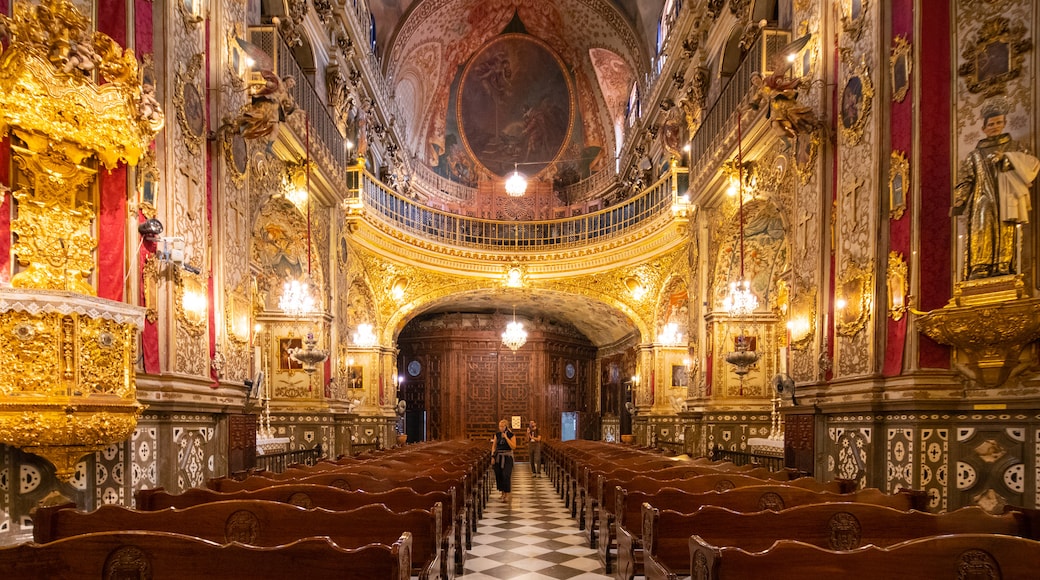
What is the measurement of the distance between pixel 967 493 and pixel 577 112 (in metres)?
22.5

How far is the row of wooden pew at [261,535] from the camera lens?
2.59 metres

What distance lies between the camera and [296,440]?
13.1 metres

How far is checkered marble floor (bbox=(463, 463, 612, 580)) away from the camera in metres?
6.49

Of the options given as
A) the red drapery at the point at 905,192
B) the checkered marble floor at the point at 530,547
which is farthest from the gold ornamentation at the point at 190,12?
the red drapery at the point at 905,192

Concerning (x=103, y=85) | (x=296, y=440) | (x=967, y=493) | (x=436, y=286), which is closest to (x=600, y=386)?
(x=436, y=286)

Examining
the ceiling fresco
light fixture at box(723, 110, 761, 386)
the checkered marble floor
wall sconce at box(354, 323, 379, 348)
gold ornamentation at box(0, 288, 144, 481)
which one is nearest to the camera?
gold ornamentation at box(0, 288, 144, 481)

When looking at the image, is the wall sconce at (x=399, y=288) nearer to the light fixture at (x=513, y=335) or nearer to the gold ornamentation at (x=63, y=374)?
the light fixture at (x=513, y=335)

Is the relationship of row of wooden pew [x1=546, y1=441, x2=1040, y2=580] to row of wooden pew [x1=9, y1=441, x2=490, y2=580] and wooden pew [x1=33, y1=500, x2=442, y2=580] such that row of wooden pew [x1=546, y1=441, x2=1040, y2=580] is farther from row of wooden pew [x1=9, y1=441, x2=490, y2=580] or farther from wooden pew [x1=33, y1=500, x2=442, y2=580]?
wooden pew [x1=33, y1=500, x2=442, y2=580]

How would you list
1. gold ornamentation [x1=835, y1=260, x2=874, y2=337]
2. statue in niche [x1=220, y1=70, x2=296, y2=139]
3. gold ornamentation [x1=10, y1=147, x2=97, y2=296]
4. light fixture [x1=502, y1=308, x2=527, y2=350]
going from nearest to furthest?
gold ornamentation [x1=10, y1=147, x2=97, y2=296], gold ornamentation [x1=835, y1=260, x2=874, y2=337], statue in niche [x1=220, y1=70, x2=296, y2=139], light fixture [x1=502, y1=308, x2=527, y2=350]

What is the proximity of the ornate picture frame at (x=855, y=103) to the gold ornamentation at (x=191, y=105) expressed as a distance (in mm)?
7794

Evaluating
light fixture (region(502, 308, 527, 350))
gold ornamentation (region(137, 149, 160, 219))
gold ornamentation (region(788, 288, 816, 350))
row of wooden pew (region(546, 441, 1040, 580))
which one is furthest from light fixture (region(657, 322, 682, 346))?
gold ornamentation (region(137, 149, 160, 219))

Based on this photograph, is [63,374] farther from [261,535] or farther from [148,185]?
[261,535]

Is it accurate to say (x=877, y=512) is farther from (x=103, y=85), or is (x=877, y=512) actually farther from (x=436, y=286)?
(x=436, y=286)

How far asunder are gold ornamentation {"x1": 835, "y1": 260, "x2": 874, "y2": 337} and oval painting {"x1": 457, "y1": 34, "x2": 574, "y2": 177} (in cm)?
1972
